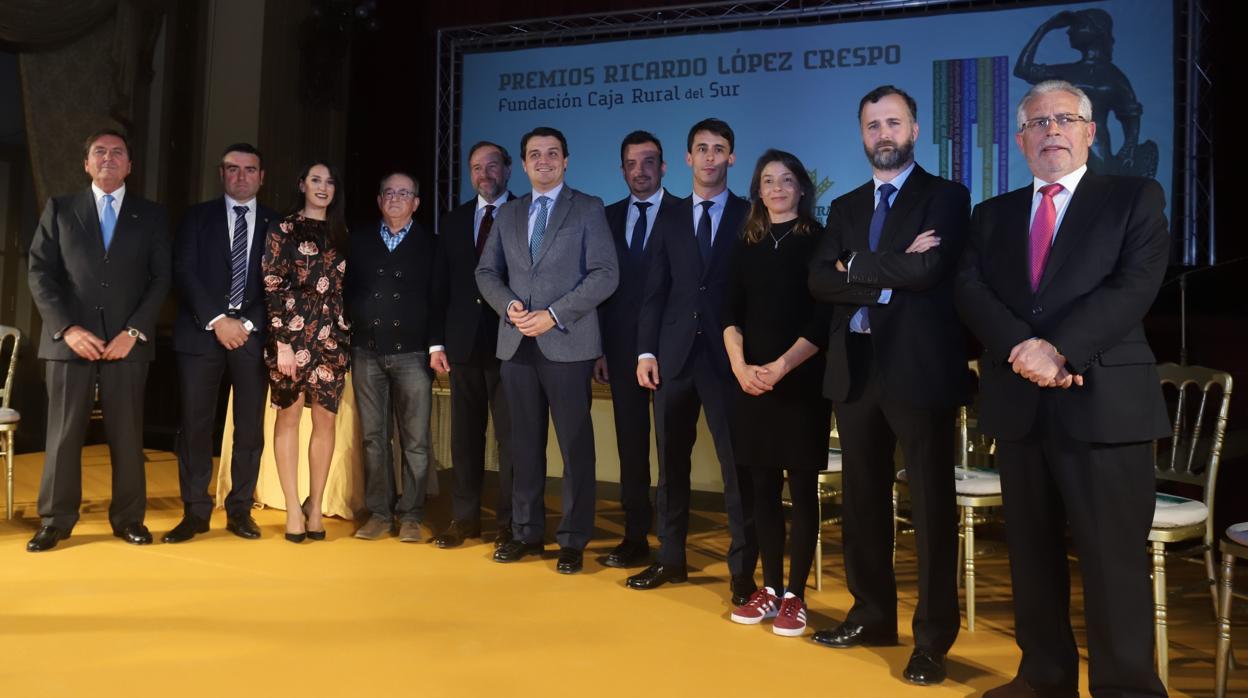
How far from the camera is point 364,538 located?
4246mm

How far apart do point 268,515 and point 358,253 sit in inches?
56.1

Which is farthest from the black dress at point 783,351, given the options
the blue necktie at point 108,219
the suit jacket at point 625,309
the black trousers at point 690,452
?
the blue necktie at point 108,219

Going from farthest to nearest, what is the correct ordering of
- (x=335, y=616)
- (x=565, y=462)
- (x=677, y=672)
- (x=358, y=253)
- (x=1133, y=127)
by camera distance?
(x=1133, y=127) → (x=358, y=253) → (x=565, y=462) → (x=335, y=616) → (x=677, y=672)

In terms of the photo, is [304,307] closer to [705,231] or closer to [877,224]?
[705,231]

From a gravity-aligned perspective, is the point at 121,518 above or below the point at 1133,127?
below

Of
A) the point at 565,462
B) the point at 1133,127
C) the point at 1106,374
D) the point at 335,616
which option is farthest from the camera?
the point at 1133,127

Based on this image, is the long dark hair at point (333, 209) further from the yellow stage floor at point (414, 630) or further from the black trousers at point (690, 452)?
the black trousers at point (690, 452)

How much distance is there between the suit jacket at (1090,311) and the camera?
2.23m

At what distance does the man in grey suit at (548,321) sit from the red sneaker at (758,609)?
803 mm

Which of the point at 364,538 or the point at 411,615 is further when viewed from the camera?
the point at 364,538


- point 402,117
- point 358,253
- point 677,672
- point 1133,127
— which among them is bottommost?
point 677,672

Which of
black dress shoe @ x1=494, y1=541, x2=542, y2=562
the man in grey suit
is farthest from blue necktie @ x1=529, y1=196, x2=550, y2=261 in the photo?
black dress shoe @ x1=494, y1=541, x2=542, y2=562

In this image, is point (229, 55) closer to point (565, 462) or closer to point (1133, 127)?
point (565, 462)

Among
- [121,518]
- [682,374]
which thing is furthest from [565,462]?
[121,518]
